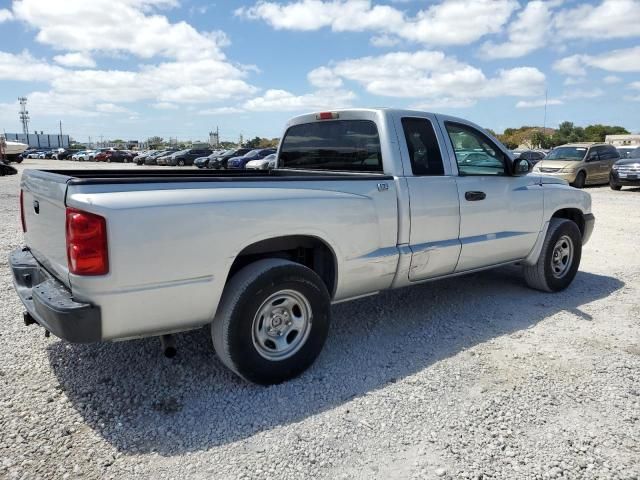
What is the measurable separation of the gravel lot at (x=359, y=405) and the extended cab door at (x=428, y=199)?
2.15 feet

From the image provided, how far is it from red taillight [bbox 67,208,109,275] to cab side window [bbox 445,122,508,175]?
10.3ft

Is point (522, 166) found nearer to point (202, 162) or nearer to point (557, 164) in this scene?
point (557, 164)

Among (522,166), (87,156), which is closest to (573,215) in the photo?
(522,166)

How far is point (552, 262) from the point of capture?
561 cm

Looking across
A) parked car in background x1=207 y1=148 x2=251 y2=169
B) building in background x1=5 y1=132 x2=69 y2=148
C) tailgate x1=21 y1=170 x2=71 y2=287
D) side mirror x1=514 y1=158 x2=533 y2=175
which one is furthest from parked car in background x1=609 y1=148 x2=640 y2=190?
building in background x1=5 y1=132 x2=69 y2=148

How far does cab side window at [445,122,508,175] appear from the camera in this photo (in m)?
4.68

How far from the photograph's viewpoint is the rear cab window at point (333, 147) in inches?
171

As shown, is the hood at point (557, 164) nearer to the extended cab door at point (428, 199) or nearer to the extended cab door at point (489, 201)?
the extended cab door at point (489, 201)

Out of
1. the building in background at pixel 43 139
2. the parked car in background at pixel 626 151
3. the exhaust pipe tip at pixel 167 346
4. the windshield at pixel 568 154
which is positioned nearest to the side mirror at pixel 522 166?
the exhaust pipe tip at pixel 167 346

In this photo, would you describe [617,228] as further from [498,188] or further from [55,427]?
[55,427]

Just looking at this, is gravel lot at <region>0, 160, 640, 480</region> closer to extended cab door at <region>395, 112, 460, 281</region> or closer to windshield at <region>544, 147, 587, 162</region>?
extended cab door at <region>395, 112, 460, 281</region>

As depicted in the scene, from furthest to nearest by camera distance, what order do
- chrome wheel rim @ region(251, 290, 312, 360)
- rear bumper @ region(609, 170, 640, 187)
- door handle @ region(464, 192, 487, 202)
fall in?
rear bumper @ region(609, 170, 640, 187)
door handle @ region(464, 192, 487, 202)
chrome wheel rim @ region(251, 290, 312, 360)

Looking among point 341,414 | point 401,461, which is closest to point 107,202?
point 341,414

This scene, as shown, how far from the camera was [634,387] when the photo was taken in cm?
350
